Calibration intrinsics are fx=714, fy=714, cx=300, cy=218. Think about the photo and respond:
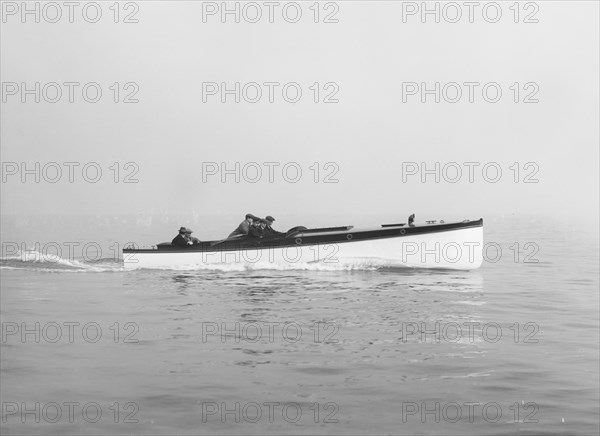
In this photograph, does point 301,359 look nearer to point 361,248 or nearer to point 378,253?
point 361,248

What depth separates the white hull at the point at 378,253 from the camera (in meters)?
29.1

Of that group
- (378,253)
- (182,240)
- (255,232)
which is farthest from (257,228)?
(378,253)

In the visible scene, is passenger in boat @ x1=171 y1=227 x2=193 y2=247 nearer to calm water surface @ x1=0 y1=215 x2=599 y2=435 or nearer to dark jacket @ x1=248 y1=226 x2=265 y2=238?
dark jacket @ x1=248 y1=226 x2=265 y2=238

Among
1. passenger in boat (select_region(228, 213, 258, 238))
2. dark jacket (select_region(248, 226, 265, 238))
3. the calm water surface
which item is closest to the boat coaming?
dark jacket (select_region(248, 226, 265, 238))

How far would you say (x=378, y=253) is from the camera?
29.2 metres

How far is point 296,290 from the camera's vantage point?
2369 centimetres

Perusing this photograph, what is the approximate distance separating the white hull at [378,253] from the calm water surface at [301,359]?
3.75 meters

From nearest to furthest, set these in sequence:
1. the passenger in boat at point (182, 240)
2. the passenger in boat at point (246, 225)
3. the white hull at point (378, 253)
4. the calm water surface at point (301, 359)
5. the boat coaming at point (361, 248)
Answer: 1. the calm water surface at point (301, 359)
2. the boat coaming at point (361, 248)
3. the white hull at point (378, 253)
4. the passenger in boat at point (246, 225)
5. the passenger in boat at point (182, 240)

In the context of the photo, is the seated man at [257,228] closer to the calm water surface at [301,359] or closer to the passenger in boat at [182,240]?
the passenger in boat at [182,240]

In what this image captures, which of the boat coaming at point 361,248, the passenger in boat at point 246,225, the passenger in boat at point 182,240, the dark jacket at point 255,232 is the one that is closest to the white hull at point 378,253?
the boat coaming at point 361,248

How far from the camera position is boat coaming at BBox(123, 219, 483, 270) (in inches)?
1142

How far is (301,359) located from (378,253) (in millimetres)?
16408

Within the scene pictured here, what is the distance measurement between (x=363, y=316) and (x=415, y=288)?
6.37 metres

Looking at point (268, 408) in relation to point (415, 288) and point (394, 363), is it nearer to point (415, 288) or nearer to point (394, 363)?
point (394, 363)
